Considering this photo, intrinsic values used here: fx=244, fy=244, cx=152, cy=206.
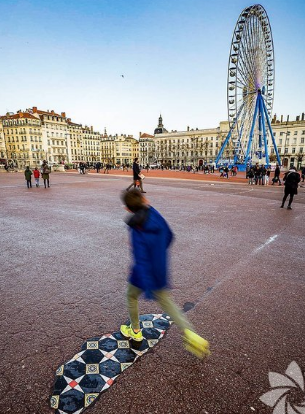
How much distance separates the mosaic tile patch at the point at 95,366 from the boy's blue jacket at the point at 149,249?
25.3 inches

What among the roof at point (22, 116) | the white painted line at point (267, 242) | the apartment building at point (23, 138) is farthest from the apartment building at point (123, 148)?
the white painted line at point (267, 242)

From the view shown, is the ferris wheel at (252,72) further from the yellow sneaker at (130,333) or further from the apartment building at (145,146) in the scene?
the apartment building at (145,146)

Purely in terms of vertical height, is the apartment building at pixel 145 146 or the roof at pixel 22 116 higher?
the roof at pixel 22 116

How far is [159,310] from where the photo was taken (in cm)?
321

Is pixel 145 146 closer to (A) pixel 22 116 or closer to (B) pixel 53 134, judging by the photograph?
(B) pixel 53 134

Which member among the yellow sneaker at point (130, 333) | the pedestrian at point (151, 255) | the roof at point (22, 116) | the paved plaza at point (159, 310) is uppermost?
A: the roof at point (22, 116)

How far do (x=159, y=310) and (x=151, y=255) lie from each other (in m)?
1.36

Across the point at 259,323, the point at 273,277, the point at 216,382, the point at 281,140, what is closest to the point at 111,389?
the point at 216,382

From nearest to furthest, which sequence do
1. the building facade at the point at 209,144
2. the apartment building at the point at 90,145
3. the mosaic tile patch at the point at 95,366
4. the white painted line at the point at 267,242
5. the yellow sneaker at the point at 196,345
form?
1. the mosaic tile patch at the point at 95,366
2. the yellow sneaker at the point at 196,345
3. the white painted line at the point at 267,242
4. the building facade at the point at 209,144
5. the apartment building at the point at 90,145

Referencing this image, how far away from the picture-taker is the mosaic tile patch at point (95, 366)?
6.43ft

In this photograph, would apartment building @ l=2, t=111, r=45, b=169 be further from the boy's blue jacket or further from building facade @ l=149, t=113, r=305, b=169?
the boy's blue jacket

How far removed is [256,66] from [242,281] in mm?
30870

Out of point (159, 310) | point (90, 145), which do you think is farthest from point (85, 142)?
point (159, 310)

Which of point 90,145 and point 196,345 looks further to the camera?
point 90,145
